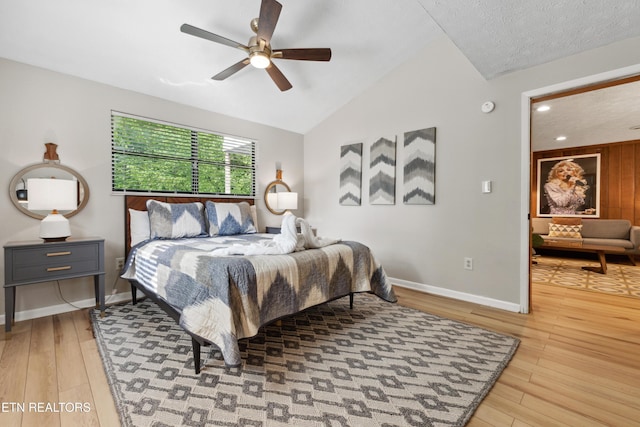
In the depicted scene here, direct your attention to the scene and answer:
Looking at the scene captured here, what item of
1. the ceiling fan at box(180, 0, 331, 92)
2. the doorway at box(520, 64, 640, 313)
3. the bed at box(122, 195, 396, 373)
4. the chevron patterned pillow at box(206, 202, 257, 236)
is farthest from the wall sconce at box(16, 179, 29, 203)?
the doorway at box(520, 64, 640, 313)

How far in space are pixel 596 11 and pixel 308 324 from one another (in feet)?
10.5

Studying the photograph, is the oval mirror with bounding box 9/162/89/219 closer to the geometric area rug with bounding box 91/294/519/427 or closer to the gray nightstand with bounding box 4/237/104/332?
the gray nightstand with bounding box 4/237/104/332

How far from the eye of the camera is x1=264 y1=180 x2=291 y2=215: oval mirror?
4.39 metres

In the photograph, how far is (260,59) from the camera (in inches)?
96.3

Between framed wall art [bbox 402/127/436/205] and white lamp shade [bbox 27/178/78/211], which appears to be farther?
framed wall art [bbox 402/127/436/205]

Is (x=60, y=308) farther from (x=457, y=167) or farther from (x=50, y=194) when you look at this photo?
(x=457, y=167)

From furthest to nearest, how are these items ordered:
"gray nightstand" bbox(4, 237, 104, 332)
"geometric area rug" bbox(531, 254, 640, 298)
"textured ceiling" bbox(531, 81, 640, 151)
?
"textured ceiling" bbox(531, 81, 640, 151), "geometric area rug" bbox(531, 254, 640, 298), "gray nightstand" bbox(4, 237, 104, 332)

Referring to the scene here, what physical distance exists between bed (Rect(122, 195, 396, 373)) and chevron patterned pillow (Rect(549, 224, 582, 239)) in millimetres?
5128

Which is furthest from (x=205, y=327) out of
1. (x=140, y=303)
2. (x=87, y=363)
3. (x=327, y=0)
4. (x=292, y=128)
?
(x=292, y=128)

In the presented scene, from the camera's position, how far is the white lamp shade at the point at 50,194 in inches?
90.5

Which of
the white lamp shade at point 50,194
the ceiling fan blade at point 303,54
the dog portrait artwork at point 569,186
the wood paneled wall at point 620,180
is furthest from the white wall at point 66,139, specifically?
the dog portrait artwork at point 569,186

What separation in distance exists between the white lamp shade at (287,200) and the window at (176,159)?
46 cm

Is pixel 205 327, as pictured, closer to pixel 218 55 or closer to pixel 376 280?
pixel 376 280

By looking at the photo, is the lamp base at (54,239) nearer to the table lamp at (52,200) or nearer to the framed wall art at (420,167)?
the table lamp at (52,200)
